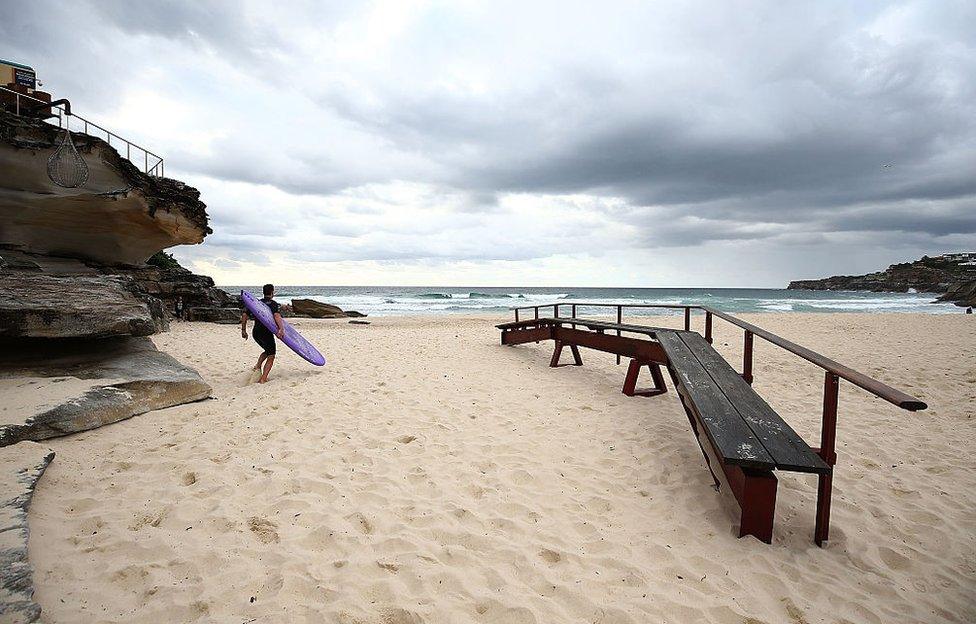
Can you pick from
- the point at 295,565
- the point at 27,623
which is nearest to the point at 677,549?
the point at 295,565

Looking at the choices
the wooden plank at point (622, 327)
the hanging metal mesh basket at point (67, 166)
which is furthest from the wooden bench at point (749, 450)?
the hanging metal mesh basket at point (67, 166)

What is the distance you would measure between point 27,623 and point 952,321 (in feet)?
81.8

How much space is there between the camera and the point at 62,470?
11.2ft

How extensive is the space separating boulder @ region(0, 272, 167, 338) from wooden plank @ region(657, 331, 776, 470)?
6.20 meters

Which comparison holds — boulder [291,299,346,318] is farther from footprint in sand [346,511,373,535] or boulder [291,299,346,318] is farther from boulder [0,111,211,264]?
footprint in sand [346,511,373,535]

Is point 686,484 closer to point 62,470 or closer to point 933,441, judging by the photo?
point 933,441

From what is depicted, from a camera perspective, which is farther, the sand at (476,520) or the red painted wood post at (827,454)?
the red painted wood post at (827,454)

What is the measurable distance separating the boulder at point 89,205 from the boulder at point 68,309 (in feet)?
39.2

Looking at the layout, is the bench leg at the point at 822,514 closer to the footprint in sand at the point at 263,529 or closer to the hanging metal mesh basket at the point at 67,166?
the footprint in sand at the point at 263,529

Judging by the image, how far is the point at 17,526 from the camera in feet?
8.14

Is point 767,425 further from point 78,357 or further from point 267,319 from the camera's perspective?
point 78,357

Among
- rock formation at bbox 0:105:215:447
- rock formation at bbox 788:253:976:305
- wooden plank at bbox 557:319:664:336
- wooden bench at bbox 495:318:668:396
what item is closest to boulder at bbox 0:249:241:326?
rock formation at bbox 0:105:215:447

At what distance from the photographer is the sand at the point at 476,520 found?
A: 7.37 feet

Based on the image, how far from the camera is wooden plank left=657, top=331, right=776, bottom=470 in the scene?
2.69 meters
